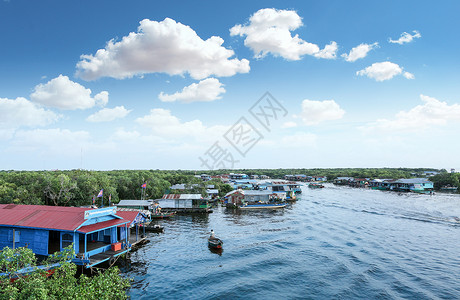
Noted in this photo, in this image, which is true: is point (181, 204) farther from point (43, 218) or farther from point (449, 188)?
point (449, 188)

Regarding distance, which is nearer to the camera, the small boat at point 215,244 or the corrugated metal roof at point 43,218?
the corrugated metal roof at point 43,218

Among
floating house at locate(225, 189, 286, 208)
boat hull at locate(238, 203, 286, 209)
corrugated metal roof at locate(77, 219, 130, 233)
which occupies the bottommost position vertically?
boat hull at locate(238, 203, 286, 209)

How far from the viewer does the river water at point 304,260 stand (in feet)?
78.3

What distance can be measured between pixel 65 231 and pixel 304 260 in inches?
998

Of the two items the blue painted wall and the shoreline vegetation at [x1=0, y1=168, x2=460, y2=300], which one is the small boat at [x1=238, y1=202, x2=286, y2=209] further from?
the blue painted wall

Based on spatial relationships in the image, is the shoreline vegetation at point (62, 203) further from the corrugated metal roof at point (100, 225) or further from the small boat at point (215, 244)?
the small boat at point (215, 244)

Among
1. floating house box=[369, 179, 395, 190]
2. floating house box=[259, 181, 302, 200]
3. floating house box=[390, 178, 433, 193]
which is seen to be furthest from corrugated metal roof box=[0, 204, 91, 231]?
floating house box=[369, 179, 395, 190]

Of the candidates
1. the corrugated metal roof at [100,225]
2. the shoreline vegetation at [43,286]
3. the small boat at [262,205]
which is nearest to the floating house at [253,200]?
the small boat at [262,205]

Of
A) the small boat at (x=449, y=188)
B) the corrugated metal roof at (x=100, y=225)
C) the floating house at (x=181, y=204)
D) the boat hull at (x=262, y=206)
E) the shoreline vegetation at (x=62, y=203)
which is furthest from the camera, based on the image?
the small boat at (x=449, y=188)

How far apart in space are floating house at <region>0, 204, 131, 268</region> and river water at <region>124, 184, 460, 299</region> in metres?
3.85

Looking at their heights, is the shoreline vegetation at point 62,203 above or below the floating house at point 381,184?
above

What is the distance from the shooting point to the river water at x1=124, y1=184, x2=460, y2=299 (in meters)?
23.9

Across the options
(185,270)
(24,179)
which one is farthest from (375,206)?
(24,179)

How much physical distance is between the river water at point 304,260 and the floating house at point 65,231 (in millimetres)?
3845
